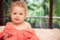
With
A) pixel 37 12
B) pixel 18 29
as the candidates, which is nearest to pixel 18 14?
pixel 18 29

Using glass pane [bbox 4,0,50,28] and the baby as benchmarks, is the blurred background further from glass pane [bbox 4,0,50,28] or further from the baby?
the baby

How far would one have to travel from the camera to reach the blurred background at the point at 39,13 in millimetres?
1818


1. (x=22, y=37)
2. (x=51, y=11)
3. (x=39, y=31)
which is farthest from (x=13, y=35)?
(x=51, y=11)

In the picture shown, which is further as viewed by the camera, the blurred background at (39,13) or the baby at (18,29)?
the blurred background at (39,13)

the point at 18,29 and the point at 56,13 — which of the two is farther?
the point at 56,13

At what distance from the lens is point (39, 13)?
1.86 metres

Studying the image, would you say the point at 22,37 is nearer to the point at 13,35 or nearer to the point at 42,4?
the point at 13,35

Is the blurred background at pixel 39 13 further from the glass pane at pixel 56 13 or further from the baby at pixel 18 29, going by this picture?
the baby at pixel 18 29

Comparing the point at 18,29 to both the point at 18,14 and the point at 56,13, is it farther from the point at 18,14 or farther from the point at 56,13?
the point at 56,13

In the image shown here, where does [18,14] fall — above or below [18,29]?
above

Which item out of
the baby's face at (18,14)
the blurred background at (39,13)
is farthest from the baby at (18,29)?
the blurred background at (39,13)

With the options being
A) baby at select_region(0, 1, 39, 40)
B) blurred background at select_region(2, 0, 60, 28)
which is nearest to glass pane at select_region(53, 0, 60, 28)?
blurred background at select_region(2, 0, 60, 28)

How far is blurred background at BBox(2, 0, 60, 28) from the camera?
1.82 metres

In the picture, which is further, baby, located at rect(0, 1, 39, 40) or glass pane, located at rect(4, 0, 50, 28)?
glass pane, located at rect(4, 0, 50, 28)
